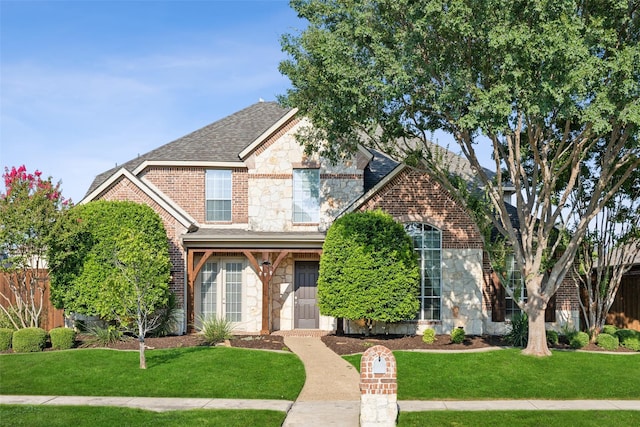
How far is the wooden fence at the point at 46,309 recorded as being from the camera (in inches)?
777

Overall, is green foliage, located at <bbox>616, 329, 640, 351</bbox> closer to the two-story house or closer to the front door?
the two-story house

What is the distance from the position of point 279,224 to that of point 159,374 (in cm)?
853

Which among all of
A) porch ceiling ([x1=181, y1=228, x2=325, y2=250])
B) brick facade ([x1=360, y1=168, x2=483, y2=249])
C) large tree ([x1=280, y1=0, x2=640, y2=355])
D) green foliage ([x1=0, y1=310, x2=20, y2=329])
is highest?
large tree ([x1=280, y1=0, x2=640, y2=355])

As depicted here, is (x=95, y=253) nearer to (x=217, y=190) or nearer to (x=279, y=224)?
(x=217, y=190)

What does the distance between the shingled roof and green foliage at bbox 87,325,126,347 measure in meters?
5.60

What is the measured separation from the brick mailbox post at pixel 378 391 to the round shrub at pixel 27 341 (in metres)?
10.8

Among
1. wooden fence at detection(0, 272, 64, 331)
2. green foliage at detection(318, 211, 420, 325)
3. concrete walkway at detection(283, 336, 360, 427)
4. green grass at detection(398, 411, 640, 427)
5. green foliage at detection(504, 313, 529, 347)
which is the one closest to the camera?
green grass at detection(398, 411, 640, 427)

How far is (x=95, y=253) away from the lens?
733 inches

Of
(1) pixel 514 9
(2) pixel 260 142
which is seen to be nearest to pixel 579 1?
(1) pixel 514 9

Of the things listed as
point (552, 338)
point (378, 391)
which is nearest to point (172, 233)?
point (378, 391)

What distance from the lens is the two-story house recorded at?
20469 millimetres

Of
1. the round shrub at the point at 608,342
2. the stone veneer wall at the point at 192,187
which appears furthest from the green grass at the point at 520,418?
the stone veneer wall at the point at 192,187

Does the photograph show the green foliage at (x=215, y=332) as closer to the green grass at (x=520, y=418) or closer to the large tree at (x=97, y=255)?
the large tree at (x=97, y=255)

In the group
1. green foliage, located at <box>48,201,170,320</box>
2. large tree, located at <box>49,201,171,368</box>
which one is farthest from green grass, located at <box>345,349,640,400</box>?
green foliage, located at <box>48,201,170,320</box>
